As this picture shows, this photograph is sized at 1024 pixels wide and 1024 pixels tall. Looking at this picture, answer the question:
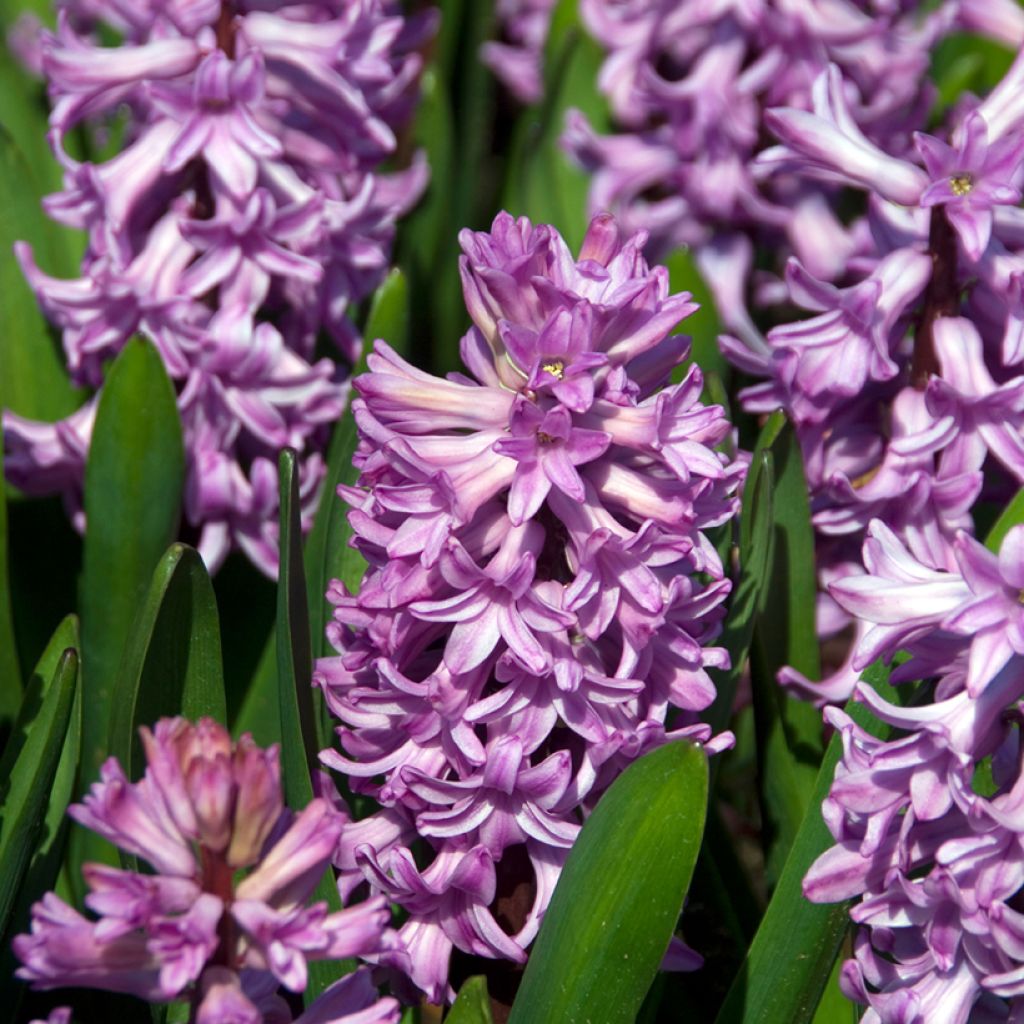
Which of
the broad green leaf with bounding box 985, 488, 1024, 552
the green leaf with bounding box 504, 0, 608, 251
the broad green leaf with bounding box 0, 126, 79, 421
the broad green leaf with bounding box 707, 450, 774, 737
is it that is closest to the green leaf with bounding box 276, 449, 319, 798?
the broad green leaf with bounding box 707, 450, 774, 737

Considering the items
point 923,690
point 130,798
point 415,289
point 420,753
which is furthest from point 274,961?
point 415,289

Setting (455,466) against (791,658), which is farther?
(791,658)

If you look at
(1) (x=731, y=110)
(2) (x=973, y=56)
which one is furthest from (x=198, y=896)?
(2) (x=973, y=56)

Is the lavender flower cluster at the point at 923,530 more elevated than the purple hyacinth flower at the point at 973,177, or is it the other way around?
the purple hyacinth flower at the point at 973,177

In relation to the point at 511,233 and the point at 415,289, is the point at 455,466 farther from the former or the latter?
the point at 415,289

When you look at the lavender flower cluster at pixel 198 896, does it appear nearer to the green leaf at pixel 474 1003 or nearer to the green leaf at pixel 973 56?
the green leaf at pixel 474 1003

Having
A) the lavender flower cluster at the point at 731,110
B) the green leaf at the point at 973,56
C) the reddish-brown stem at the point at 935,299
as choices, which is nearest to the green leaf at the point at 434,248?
the lavender flower cluster at the point at 731,110

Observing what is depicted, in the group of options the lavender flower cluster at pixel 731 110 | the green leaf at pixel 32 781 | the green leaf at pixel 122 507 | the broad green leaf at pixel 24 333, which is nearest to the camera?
the green leaf at pixel 32 781
